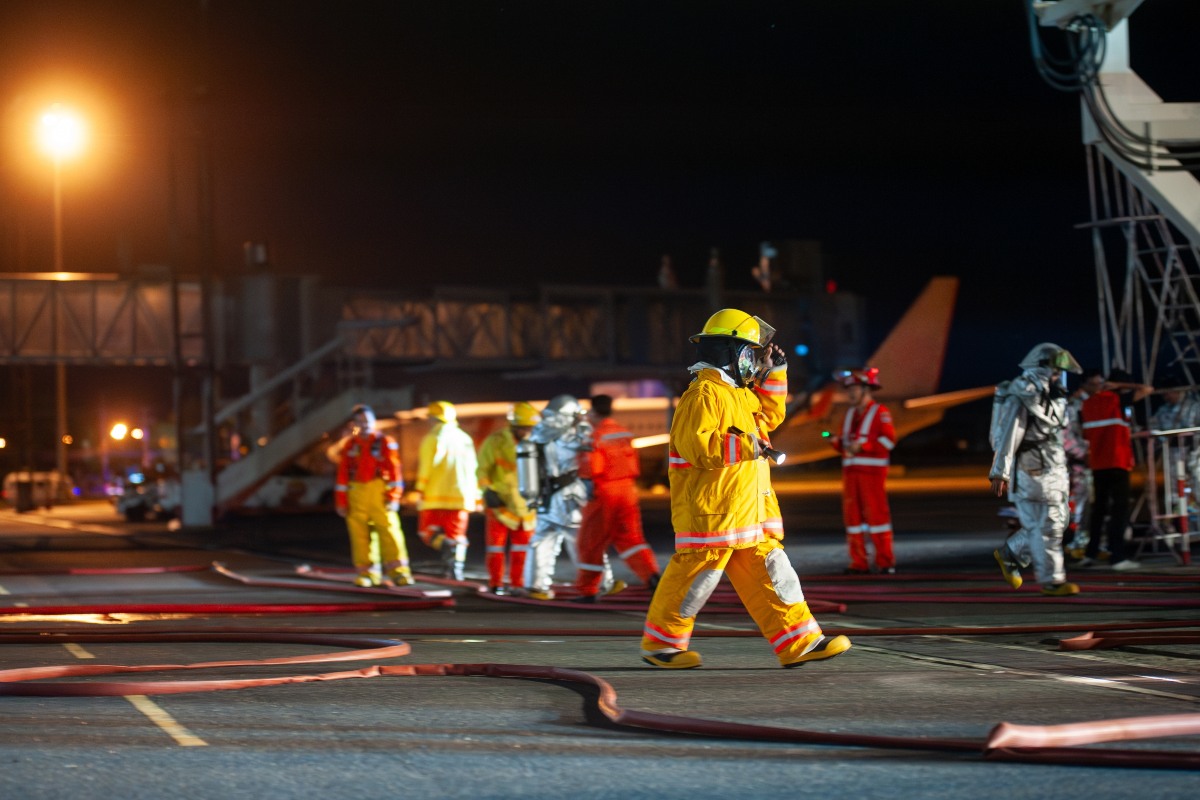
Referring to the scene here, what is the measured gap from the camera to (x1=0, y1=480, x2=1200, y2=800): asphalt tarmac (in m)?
5.20

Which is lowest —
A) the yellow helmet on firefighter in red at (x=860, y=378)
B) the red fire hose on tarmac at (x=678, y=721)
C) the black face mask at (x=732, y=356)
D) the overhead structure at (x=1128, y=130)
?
the red fire hose on tarmac at (x=678, y=721)

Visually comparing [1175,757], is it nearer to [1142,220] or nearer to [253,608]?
[253,608]

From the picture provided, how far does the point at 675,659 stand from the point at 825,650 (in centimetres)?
82

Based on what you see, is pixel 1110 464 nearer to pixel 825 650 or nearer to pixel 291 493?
pixel 825 650

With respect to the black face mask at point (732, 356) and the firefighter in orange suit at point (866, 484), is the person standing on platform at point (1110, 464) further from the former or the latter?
the black face mask at point (732, 356)

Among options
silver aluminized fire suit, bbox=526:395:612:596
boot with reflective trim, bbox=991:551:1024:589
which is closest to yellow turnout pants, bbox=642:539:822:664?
silver aluminized fire suit, bbox=526:395:612:596

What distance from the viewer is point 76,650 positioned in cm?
938

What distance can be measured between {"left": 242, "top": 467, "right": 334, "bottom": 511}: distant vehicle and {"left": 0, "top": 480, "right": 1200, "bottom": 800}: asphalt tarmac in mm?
21958

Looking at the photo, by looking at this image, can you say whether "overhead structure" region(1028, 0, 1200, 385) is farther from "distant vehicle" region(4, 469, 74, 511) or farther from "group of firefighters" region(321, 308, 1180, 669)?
"distant vehicle" region(4, 469, 74, 511)

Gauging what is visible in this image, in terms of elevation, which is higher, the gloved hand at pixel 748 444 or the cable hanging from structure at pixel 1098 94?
the cable hanging from structure at pixel 1098 94

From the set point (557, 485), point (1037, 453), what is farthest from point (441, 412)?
point (1037, 453)

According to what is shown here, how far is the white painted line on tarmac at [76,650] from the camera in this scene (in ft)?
29.9

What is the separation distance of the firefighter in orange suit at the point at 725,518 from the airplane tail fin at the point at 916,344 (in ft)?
152

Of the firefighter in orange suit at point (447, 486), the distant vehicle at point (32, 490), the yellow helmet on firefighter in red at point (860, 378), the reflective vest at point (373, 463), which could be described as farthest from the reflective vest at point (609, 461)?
the distant vehicle at point (32, 490)
